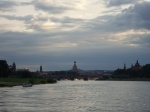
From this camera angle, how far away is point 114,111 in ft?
173

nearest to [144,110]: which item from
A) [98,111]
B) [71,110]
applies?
[98,111]

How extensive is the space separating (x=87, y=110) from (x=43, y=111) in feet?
21.6

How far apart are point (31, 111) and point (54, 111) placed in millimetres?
3085

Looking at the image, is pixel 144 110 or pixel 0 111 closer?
pixel 0 111

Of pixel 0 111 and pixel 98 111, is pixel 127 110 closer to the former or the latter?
pixel 98 111

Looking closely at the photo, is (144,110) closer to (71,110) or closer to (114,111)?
(114,111)

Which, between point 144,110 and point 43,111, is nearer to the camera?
point 43,111

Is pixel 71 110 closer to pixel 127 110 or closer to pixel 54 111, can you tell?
pixel 54 111

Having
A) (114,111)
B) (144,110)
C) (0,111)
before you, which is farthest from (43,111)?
(144,110)

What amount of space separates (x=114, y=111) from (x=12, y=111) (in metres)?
13.8

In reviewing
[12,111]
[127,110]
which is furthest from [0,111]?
[127,110]

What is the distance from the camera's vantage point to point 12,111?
163 feet

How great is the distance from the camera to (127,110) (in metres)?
54.8

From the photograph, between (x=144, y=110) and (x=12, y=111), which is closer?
(x=12, y=111)
